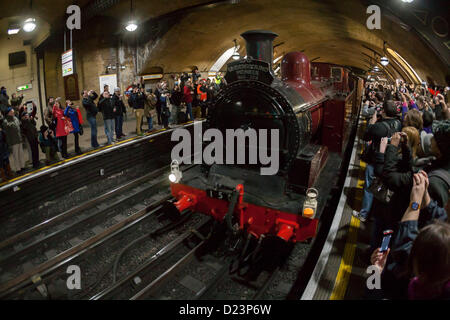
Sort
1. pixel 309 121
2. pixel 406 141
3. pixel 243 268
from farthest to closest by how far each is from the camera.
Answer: pixel 309 121
pixel 243 268
pixel 406 141

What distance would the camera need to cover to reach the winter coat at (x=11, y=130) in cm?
639

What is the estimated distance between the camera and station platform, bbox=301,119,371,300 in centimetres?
317

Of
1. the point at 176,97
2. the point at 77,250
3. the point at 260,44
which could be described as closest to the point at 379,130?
the point at 260,44

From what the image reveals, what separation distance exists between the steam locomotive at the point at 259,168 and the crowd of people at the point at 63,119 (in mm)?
693

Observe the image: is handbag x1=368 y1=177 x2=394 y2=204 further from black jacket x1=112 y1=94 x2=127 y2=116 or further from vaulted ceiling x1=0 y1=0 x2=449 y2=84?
black jacket x1=112 y1=94 x2=127 y2=116

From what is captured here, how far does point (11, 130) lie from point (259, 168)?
5.80 m

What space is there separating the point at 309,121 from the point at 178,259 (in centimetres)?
324

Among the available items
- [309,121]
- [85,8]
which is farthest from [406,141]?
[85,8]

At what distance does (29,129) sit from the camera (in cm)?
678

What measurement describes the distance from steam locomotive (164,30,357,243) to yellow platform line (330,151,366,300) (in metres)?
0.54

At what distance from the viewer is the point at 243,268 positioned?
4.31 m

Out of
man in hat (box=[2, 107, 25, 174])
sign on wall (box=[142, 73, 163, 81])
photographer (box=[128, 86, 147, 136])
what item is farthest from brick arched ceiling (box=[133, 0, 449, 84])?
man in hat (box=[2, 107, 25, 174])

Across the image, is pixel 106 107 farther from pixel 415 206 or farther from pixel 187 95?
pixel 415 206
